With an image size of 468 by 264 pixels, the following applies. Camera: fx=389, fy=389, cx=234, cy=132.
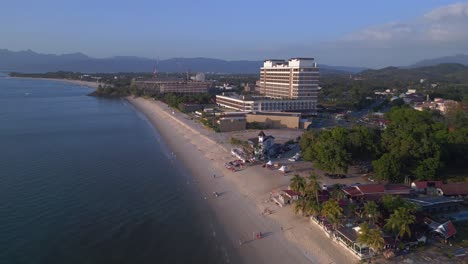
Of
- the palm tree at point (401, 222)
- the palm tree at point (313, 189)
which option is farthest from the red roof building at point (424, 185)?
the palm tree at point (401, 222)

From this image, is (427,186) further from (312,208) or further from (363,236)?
(363,236)

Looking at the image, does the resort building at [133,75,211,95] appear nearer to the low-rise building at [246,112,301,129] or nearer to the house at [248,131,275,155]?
the low-rise building at [246,112,301,129]

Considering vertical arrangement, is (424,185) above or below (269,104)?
below

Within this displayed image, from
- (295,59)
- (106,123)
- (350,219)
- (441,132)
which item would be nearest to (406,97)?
(295,59)

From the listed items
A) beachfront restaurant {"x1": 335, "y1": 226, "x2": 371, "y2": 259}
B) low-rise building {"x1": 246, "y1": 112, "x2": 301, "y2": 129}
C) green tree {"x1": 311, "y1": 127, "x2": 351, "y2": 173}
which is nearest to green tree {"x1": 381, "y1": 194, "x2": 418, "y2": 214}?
beachfront restaurant {"x1": 335, "y1": 226, "x2": 371, "y2": 259}

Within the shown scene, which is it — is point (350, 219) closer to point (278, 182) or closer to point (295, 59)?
point (278, 182)

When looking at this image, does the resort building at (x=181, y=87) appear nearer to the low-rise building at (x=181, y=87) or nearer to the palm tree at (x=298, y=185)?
the low-rise building at (x=181, y=87)

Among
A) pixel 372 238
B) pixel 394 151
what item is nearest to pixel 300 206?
pixel 372 238
